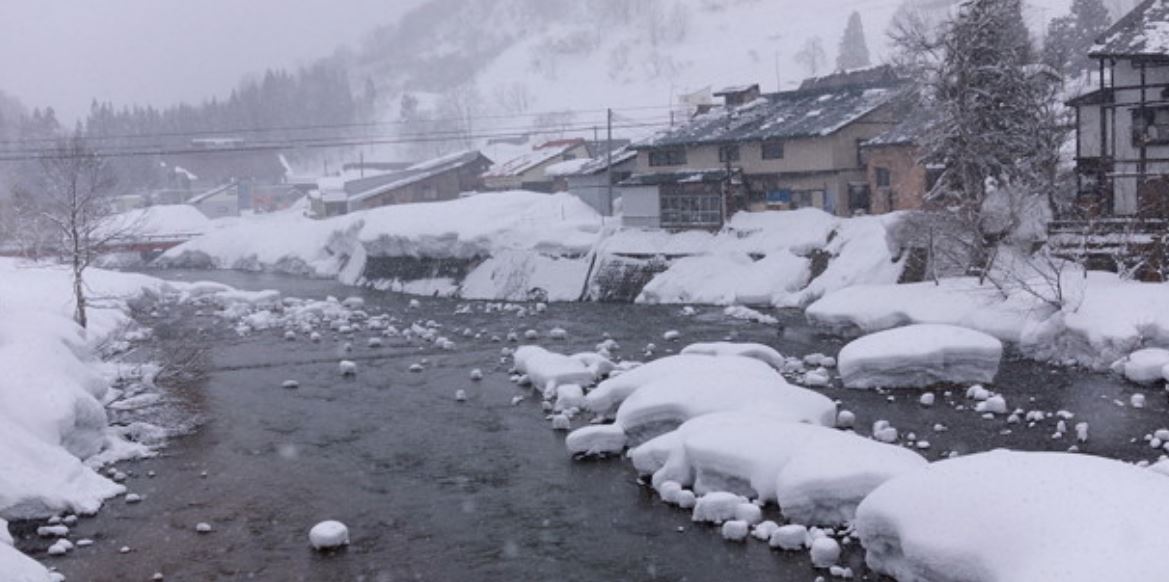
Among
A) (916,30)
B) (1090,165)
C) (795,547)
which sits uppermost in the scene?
(916,30)

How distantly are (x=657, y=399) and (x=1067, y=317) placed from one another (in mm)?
11258

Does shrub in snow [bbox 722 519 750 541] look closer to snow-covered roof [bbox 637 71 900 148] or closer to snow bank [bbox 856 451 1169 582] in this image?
snow bank [bbox 856 451 1169 582]

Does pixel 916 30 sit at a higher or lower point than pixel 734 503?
higher

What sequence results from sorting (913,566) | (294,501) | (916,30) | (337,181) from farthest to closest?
(337,181)
(916,30)
(294,501)
(913,566)

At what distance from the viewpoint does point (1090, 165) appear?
99.9ft

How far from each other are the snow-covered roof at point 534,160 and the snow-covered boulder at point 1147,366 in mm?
43000

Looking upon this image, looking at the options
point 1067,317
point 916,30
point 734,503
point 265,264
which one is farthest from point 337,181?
point 734,503

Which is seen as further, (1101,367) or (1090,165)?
(1090,165)

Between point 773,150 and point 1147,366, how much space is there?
858 inches

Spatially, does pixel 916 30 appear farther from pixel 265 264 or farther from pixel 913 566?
pixel 265 264

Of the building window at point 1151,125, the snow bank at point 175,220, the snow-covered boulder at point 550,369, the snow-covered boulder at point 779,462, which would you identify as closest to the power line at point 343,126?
the snow bank at point 175,220

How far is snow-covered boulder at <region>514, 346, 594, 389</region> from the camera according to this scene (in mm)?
21328

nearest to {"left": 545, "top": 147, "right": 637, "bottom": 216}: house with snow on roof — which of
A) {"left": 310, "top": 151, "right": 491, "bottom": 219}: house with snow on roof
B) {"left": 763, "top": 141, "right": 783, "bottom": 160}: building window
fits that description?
{"left": 763, "top": 141, "right": 783, "bottom": 160}: building window

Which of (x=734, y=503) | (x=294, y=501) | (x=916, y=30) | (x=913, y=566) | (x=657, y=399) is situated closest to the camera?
(x=913, y=566)
